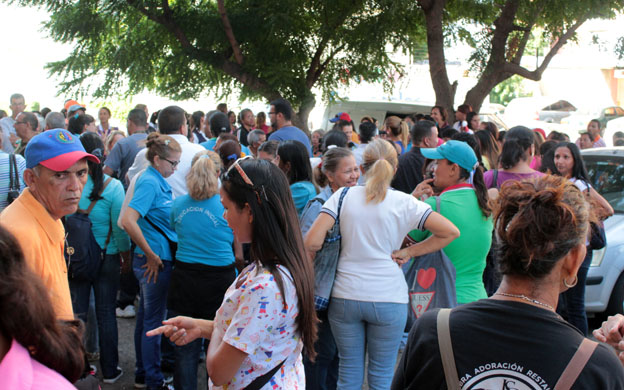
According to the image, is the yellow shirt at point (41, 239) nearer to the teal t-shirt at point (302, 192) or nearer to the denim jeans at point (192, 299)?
the denim jeans at point (192, 299)

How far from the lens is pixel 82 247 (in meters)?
4.54

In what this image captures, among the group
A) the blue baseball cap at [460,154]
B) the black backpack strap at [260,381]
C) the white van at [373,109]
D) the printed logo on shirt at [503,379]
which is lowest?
the black backpack strap at [260,381]

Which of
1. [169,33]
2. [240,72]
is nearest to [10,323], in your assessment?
[240,72]

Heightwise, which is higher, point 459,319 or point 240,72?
point 240,72

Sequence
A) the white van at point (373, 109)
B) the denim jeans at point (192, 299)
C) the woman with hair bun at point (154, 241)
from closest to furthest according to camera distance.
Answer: the denim jeans at point (192, 299)
the woman with hair bun at point (154, 241)
the white van at point (373, 109)

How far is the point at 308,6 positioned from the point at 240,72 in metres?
1.92

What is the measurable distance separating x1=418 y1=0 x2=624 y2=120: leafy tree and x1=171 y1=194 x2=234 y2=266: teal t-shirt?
829cm

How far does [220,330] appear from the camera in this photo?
2.35 metres

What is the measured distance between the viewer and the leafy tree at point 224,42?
11438mm

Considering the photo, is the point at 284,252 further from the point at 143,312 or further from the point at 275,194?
the point at 143,312

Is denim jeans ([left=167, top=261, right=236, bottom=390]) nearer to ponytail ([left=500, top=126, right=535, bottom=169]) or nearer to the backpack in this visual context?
the backpack

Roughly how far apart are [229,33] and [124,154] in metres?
5.14

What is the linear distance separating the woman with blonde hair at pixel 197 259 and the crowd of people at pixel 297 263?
0.4 inches

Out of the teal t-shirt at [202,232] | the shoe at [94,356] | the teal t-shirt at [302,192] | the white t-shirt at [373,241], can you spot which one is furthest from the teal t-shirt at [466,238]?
the shoe at [94,356]
